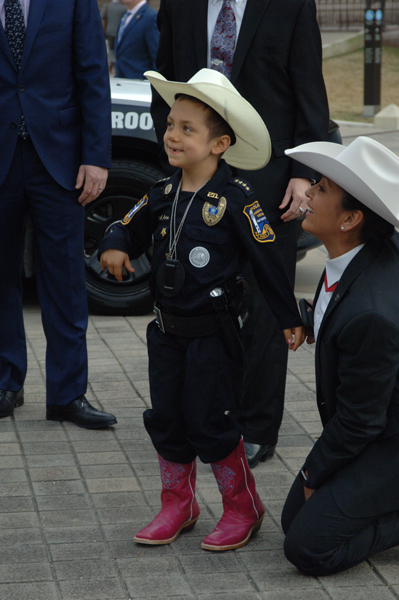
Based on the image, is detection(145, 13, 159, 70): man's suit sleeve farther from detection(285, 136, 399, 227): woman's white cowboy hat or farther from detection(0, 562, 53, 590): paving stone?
detection(0, 562, 53, 590): paving stone

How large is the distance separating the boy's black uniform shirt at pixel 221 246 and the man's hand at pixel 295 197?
0.61 meters

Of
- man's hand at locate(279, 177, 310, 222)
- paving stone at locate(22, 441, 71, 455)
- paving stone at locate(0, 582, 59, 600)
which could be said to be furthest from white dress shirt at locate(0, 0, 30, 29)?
Answer: paving stone at locate(0, 582, 59, 600)

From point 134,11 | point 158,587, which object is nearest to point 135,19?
point 134,11

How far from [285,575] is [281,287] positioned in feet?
3.10

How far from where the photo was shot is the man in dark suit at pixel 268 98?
3.45 meters

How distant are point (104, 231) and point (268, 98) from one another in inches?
95.1

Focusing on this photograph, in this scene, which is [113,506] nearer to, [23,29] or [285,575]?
[285,575]

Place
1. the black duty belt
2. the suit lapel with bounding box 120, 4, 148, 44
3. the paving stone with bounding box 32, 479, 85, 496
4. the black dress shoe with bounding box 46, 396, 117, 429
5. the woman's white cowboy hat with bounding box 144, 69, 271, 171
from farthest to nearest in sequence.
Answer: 1. the suit lapel with bounding box 120, 4, 148, 44
2. the black dress shoe with bounding box 46, 396, 117, 429
3. the paving stone with bounding box 32, 479, 85, 496
4. the black duty belt
5. the woman's white cowboy hat with bounding box 144, 69, 271, 171

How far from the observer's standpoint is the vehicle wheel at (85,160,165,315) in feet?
18.6

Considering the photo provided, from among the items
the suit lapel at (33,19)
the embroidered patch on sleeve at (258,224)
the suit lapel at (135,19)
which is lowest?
the suit lapel at (135,19)

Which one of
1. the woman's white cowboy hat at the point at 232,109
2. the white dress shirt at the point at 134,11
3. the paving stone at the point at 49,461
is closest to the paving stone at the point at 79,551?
the paving stone at the point at 49,461

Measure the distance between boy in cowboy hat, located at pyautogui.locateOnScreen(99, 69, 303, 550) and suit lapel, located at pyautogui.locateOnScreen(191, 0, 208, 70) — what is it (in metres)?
0.59

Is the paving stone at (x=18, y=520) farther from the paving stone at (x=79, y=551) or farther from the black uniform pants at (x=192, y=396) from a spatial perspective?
the black uniform pants at (x=192, y=396)

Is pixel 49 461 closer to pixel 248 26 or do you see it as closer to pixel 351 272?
pixel 351 272
